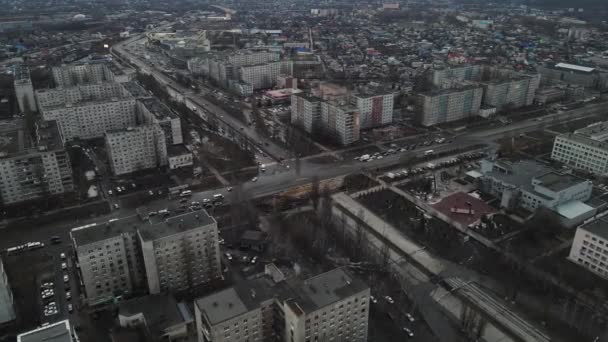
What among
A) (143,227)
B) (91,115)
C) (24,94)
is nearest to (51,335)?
(143,227)

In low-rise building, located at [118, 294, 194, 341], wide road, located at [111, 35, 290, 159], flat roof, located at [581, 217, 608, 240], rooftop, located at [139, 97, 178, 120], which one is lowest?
wide road, located at [111, 35, 290, 159]

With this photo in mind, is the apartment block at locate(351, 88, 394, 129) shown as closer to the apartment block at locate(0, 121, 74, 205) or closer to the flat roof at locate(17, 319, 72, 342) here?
the apartment block at locate(0, 121, 74, 205)

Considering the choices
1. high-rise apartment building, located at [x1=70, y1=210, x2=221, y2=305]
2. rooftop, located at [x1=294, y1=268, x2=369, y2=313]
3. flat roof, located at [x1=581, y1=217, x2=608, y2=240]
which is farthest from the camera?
flat roof, located at [x1=581, y1=217, x2=608, y2=240]

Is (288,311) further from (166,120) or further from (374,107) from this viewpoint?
(374,107)

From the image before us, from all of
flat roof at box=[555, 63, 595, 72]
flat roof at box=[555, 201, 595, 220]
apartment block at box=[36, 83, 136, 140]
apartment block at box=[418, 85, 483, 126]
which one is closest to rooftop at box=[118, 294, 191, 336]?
flat roof at box=[555, 201, 595, 220]

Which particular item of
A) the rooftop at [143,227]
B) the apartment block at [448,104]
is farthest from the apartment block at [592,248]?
the apartment block at [448,104]

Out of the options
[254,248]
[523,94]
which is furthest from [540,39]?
[254,248]
